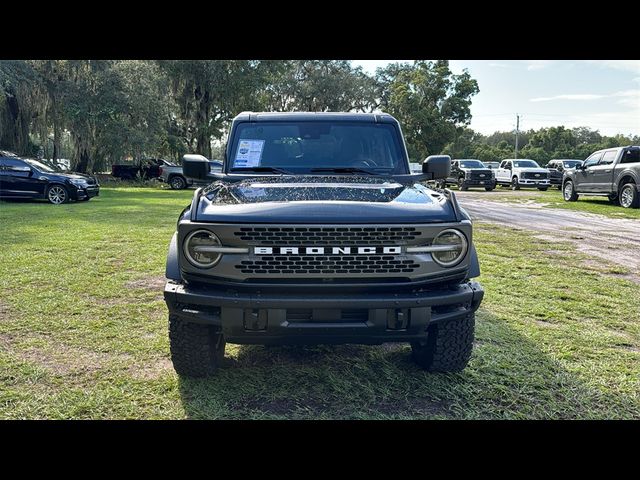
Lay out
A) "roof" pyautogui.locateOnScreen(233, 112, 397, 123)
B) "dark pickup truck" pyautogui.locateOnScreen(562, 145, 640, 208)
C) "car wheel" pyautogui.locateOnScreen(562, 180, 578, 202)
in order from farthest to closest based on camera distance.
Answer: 1. "car wheel" pyautogui.locateOnScreen(562, 180, 578, 202)
2. "dark pickup truck" pyautogui.locateOnScreen(562, 145, 640, 208)
3. "roof" pyautogui.locateOnScreen(233, 112, 397, 123)

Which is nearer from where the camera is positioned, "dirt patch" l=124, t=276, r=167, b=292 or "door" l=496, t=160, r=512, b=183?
"dirt patch" l=124, t=276, r=167, b=292

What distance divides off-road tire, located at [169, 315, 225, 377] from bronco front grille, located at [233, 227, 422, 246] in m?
0.68

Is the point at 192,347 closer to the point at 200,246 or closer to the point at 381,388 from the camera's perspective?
the point at 200,246

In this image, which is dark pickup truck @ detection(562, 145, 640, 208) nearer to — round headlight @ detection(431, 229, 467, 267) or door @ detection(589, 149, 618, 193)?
door @ detection(589, 149, 618, 193)

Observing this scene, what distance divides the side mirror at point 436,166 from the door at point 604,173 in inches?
568

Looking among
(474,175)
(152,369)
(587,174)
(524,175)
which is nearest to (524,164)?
(524,175)

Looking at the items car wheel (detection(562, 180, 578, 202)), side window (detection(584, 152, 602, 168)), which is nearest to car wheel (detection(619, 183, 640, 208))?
side window (detection(584, 152, 602, 168))

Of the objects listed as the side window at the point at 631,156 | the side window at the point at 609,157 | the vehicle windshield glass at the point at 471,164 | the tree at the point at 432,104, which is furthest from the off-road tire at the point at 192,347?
the tree at the point at 432,104

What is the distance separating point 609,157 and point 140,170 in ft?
73.8

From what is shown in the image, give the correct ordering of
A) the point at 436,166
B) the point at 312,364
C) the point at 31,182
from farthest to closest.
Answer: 1. the point at 31,182
2. the point at 436,166
3. the point at 312,364

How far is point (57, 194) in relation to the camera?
15.4 meters

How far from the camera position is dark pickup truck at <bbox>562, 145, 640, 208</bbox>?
49.7 ft

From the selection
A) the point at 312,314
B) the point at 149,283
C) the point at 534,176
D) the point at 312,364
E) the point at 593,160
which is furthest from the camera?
the point at 534,176
